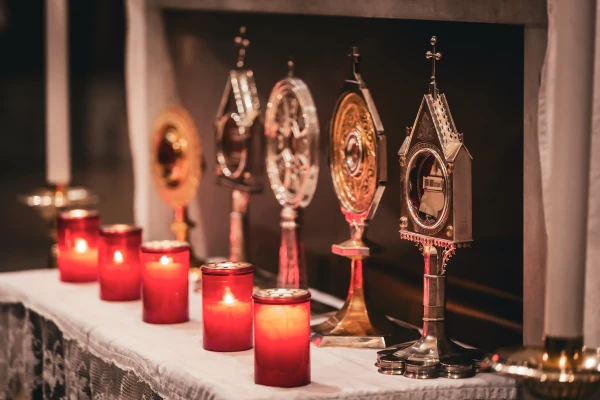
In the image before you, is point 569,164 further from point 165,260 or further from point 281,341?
point 165,260

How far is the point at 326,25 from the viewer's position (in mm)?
1992

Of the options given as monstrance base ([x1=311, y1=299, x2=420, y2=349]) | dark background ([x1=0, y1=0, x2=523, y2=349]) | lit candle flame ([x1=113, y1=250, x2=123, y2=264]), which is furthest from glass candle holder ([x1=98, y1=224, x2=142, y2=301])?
monstrance base ([x1=311, y1=299, x2=420, y2=349])

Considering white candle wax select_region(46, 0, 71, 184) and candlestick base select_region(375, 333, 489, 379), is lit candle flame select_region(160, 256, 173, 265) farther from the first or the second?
white candle wax select_region(46, 0, 71, 184)

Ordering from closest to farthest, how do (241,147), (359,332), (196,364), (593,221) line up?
1. (593,221)
2. (196,364)
3. (359,332)
4. (241,147)

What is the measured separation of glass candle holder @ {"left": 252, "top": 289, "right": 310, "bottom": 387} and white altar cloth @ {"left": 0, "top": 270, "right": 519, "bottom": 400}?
0.02m

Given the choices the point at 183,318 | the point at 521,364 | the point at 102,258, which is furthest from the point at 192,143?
the point at 521,364

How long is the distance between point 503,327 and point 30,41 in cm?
438

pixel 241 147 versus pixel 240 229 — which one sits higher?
pixel 241 147

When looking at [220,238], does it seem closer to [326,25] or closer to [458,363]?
[326,25]

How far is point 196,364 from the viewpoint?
1.50 metres

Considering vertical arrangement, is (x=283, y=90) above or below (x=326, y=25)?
below

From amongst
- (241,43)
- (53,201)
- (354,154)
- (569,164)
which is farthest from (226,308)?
(53,201)

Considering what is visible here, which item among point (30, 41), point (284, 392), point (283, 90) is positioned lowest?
point (284, 392)

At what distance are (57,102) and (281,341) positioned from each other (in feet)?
5.17
